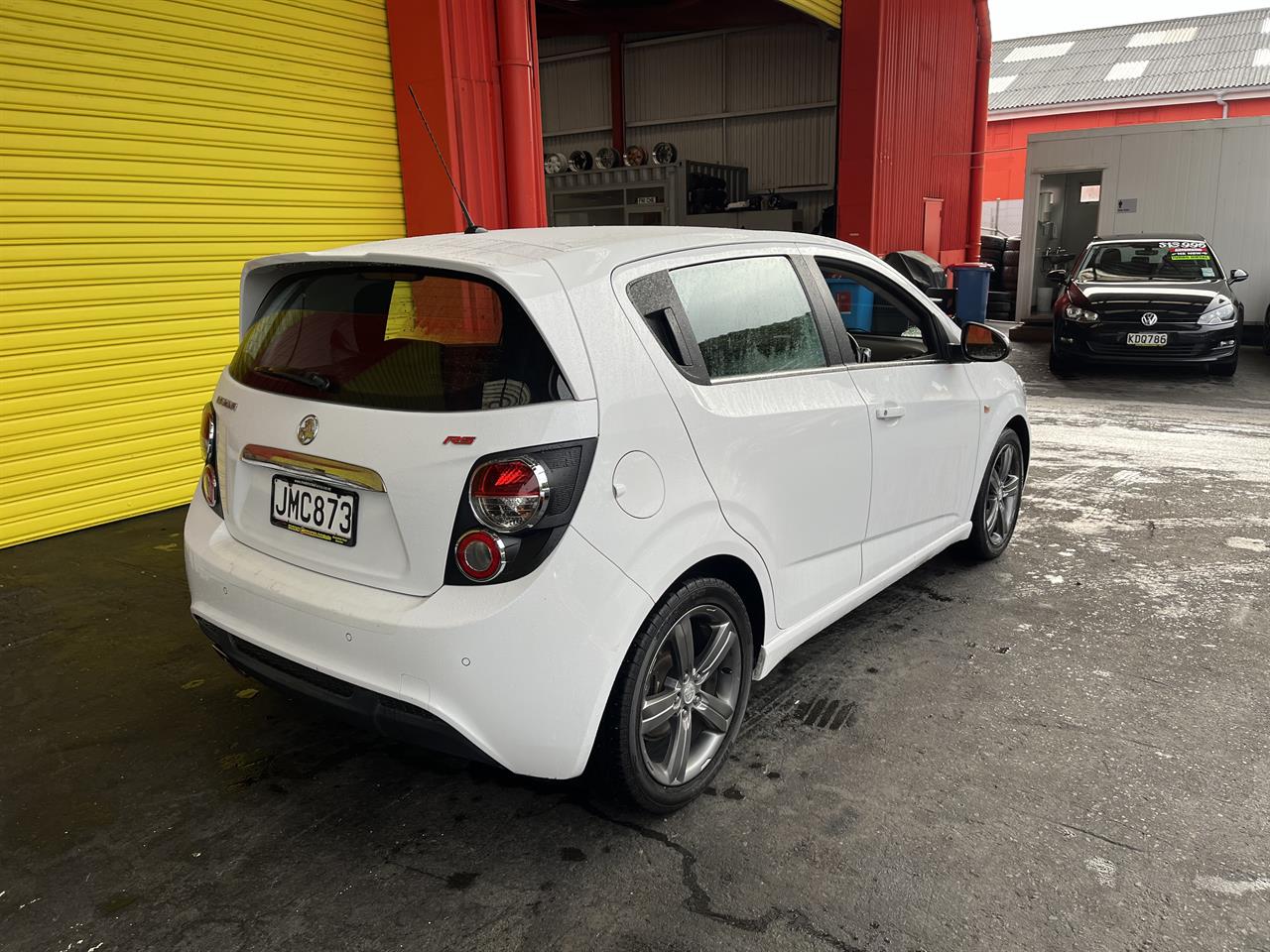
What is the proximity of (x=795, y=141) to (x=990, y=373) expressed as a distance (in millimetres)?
16327

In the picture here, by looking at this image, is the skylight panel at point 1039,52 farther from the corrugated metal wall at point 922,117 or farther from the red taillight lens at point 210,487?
the red taillight lens at point 210,487

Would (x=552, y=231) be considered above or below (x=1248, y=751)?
above

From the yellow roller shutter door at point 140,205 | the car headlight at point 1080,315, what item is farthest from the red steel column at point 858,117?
the yellow roller shutter door at point 140,205

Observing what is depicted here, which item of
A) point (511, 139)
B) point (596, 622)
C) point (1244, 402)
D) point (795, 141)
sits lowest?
point (1244, 402)

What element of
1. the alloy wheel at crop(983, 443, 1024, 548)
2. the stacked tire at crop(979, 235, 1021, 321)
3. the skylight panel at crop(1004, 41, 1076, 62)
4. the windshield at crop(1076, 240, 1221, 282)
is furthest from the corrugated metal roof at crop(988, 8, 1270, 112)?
the alloy wheel at crop(983, 443, 1024, 548)

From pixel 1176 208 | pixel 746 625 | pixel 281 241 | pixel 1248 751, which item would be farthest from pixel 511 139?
pixel 1176 208

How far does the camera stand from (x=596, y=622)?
2.21 metres

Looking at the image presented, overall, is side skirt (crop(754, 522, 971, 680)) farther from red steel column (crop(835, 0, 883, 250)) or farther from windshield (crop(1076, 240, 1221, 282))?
red steel column (crop(835, 0, 883, 250))

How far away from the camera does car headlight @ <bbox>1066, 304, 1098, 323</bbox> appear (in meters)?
10.9

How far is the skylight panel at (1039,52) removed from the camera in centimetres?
3309

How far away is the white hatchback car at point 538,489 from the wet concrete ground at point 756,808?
1.09 feet

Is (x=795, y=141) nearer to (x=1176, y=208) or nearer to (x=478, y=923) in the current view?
(x=1176, y=208)

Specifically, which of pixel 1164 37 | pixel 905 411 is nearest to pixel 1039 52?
pixel 1164 37

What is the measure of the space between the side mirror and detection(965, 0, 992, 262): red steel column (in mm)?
15616
